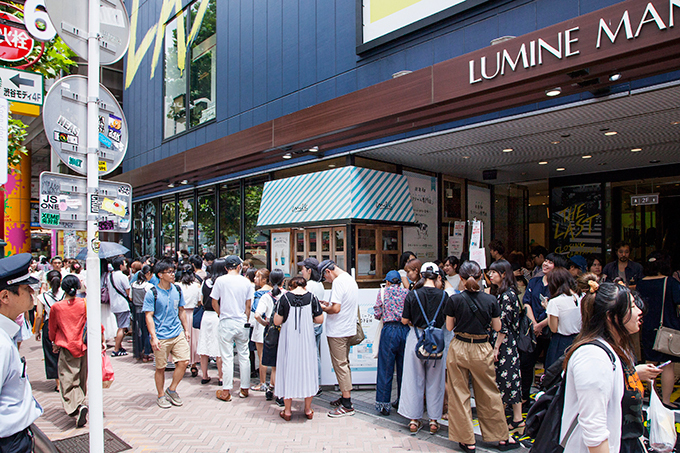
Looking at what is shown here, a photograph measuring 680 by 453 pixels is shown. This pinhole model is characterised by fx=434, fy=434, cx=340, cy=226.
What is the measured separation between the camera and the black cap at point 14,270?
8.91ft

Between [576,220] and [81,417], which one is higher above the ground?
[576,220]

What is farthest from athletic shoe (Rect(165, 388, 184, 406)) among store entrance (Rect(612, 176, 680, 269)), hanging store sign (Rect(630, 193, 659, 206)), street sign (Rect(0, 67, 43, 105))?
hanging store sign (Rect(630, 193, 659, 206))

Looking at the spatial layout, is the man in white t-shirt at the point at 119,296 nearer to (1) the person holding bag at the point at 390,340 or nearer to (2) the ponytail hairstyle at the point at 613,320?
(1) the person holding bag at the point at 390,340

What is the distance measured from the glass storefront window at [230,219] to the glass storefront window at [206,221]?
519 millimetres

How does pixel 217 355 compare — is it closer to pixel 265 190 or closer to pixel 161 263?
pixel 161 263

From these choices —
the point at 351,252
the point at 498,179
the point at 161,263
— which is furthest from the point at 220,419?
the point at 498,179

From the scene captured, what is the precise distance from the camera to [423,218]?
9.50 m

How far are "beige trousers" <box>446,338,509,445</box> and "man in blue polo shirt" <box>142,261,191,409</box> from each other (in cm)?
367

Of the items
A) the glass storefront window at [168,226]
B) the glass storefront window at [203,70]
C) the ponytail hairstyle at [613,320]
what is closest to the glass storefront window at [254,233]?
the glass storefront window at [203,70]

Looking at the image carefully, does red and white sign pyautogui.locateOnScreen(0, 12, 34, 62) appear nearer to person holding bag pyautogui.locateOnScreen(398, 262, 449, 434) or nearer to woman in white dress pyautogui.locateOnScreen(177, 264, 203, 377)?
woman in white dress pyautogui.locateOnScreen(177, 264, 203, 377)

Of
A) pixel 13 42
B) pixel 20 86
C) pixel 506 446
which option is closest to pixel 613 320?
pixel 506 446

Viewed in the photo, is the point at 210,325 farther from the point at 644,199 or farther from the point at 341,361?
the point at 644,199

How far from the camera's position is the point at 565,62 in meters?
4.64

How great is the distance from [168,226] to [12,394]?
13813mm
